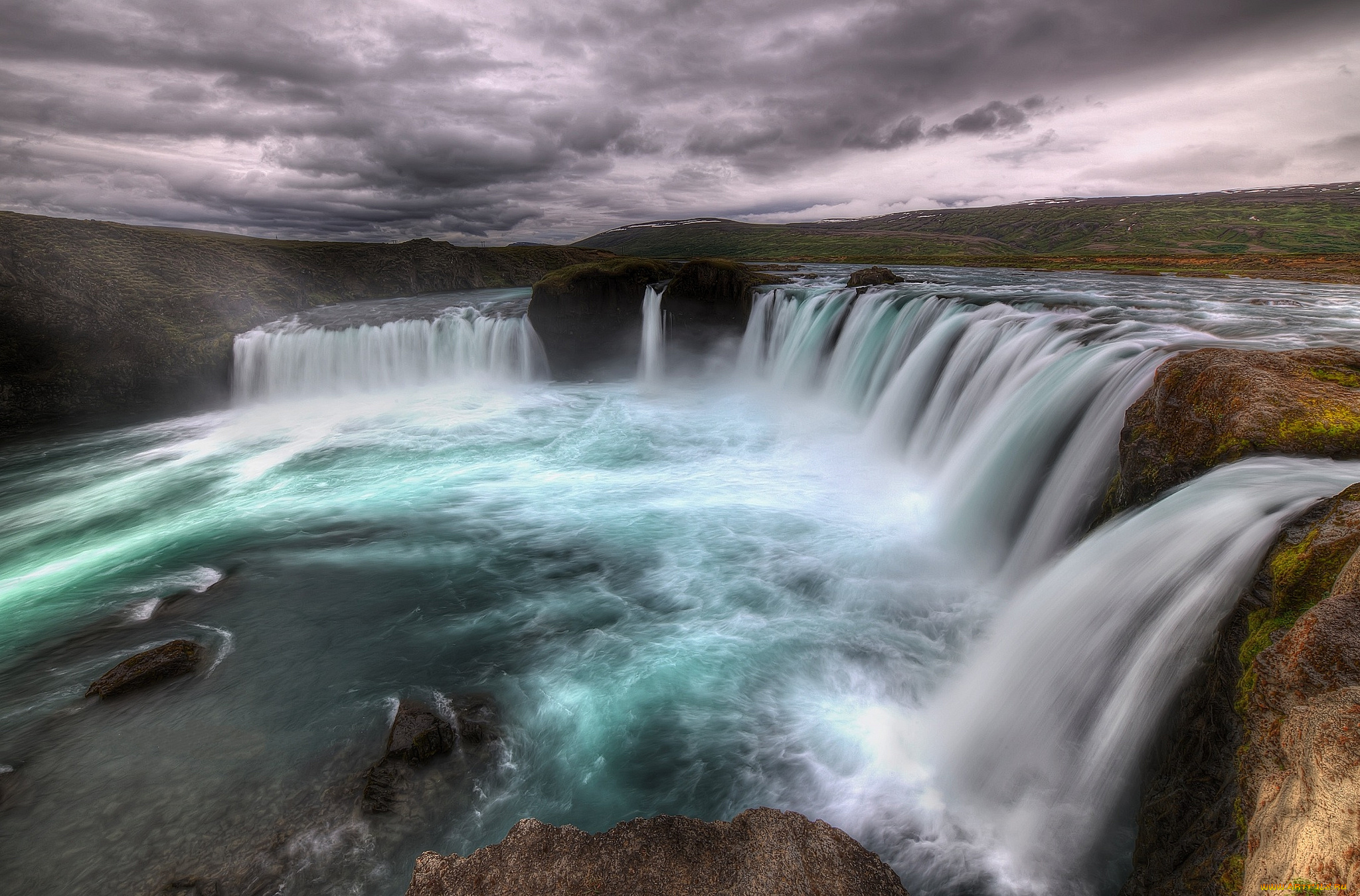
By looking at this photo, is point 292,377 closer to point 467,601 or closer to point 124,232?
point 124,232

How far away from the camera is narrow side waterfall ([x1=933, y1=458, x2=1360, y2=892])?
14.5 ft

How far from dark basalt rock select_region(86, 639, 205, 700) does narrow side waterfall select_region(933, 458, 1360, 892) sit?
940cm

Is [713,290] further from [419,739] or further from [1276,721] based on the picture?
[1276,721]

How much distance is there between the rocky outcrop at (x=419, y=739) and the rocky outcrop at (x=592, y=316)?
21.6 metres

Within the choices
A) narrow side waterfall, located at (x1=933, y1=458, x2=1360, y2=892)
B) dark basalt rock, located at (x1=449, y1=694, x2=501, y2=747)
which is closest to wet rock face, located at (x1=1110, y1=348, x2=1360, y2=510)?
narrow side waterfall, located at (x1=933, y1=458, x2=1360, y2=892)

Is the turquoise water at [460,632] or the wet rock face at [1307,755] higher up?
the wet rock face at [1307,755]

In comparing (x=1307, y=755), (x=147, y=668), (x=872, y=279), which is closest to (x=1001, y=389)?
(x=1307, y=755)

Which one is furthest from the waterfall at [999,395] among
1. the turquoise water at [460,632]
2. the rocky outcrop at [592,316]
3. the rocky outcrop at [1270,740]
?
the rocky outcrop at [592,316]

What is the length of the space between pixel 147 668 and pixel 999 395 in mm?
15026

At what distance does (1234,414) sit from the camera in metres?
5.73

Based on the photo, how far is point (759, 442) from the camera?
17234 millimetres

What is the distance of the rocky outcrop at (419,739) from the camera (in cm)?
543

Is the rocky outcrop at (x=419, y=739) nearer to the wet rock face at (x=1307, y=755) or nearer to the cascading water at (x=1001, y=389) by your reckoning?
the wet rock face at (x=1307, y=755)

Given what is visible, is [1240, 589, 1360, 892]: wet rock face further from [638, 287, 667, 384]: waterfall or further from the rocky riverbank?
[638, 287, 667, 384]: waterfall
